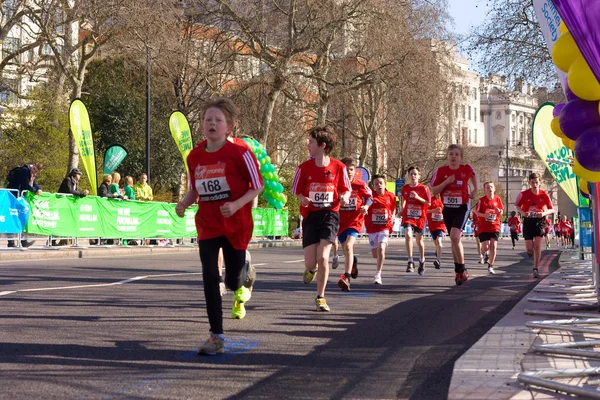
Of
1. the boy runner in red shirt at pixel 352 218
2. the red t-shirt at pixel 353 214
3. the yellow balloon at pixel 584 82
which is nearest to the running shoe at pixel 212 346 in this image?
the yellow balloon at pixel 584 82

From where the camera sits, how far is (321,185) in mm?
10562

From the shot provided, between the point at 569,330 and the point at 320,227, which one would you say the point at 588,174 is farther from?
the point at 320,227

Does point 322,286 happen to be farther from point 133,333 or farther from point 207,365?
point 207,365

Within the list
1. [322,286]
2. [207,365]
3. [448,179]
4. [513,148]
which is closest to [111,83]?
[448,179]

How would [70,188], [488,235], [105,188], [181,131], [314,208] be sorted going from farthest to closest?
1. [181,131]
2. [105,188]
3. [70,188]
4. [488,235]
5. [314,208]

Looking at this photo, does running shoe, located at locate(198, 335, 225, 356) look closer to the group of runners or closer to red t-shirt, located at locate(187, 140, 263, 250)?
the group of runners

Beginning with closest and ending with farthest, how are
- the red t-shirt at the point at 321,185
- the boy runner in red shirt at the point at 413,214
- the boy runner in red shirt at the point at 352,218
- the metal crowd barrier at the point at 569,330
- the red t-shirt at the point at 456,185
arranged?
the metal crowd barrier at the point at 569,330
the red t-shirt at the point at 321,185
the boy runner in red shirt at the point at 352,218
the red t-shirt at the point at 456,185
the boy runner in red shirt at the point at 413,214

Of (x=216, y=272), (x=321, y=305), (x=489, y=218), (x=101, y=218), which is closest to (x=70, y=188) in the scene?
(x=101, y=218)

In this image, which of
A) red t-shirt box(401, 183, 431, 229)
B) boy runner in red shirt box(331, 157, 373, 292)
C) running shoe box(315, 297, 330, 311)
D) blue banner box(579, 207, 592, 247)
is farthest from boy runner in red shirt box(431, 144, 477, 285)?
blue banner box(579, 207, 592, 247)

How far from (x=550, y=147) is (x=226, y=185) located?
9.12 metres

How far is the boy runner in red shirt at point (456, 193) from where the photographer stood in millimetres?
14086

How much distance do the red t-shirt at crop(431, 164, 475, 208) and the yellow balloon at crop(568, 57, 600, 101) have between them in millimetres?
8426

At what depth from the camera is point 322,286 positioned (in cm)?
1003

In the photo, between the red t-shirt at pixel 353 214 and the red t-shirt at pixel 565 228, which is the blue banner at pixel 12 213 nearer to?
the red t-shirt at pixel 353 214
